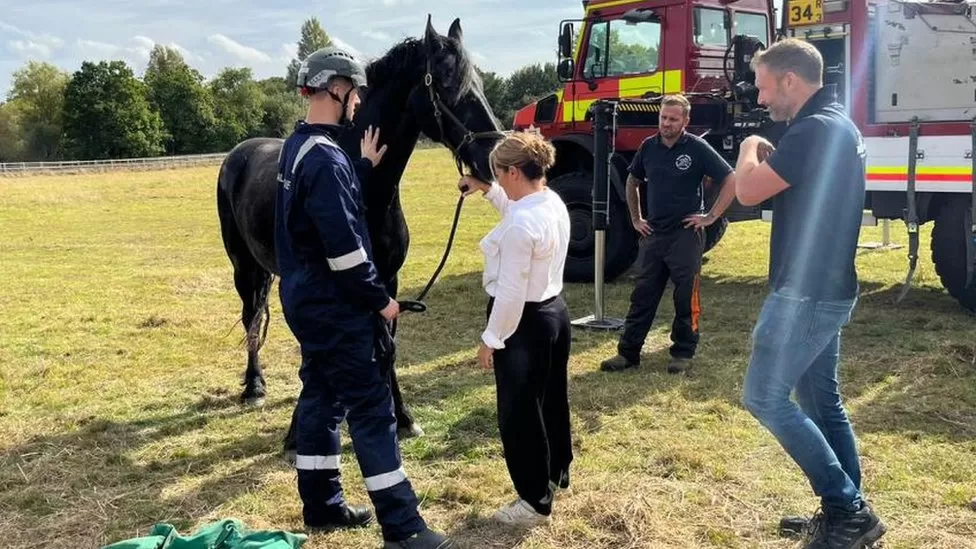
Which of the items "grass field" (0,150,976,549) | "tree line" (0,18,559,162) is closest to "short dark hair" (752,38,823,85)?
"grass field" (0,150,976,549)

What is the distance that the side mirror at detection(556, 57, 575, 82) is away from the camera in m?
8.97

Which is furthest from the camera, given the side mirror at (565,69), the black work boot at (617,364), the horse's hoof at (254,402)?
the side mirror at (565,69)

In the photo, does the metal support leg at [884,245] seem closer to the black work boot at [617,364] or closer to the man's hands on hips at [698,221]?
the man's hands on hips at [698,221]

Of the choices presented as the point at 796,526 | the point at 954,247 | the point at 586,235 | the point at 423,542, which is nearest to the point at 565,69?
the point at 586,235

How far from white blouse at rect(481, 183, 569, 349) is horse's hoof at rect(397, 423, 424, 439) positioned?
174cm

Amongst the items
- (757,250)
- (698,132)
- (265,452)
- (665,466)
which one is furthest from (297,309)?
(757,250)

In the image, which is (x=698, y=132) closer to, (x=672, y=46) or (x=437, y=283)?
(x=672, y=46)

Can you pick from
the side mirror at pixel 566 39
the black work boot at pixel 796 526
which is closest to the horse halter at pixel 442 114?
the black work boot at pixel 796 526

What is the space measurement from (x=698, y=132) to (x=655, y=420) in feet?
14.6

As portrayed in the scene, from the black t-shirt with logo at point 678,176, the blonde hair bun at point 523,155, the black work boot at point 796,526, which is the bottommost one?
the black work boot at point 796,526

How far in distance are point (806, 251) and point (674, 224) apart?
9.43 ft

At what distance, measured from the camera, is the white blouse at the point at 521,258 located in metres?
2.97

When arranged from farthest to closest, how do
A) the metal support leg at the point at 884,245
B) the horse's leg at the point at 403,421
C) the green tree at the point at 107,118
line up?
the green tree at the point at 107,118
the metal support leg at the point at 884,245
the horse's leg at the point at 403,421

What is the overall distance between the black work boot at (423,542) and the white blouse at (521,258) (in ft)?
2.67
